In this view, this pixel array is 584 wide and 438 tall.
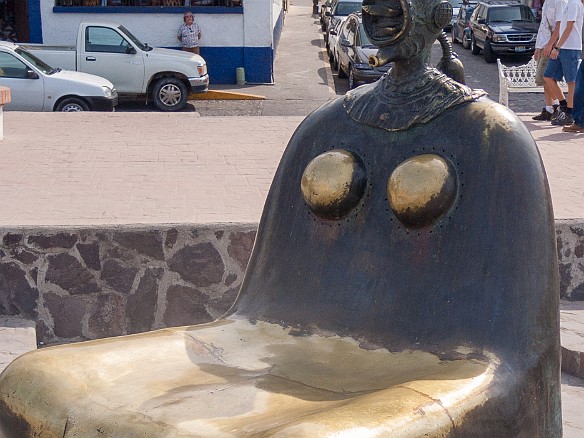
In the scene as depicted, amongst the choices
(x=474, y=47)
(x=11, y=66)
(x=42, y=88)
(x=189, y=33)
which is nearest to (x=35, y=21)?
(x=189, y=33)

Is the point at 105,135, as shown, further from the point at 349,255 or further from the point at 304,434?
the point at 304,434

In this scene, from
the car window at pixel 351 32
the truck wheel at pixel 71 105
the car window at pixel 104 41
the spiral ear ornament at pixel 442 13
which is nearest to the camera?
the spiral ear ornament at pixel 442 13

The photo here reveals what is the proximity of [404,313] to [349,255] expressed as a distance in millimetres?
234

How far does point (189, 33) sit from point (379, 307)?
15691 mm

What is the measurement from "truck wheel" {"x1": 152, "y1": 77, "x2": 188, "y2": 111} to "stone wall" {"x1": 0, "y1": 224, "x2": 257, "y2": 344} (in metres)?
10.3

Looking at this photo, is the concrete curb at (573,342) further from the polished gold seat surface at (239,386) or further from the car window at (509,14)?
the car window at (509,14)

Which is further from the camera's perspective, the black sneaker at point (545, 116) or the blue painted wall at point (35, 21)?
the blue painted wall at point (35, 21)

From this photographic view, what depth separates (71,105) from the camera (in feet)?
43.8

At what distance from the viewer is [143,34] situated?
59.2ft

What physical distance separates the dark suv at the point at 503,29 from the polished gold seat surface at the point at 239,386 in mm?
20100

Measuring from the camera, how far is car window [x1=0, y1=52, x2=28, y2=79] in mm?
13211

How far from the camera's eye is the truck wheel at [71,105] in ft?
43.7

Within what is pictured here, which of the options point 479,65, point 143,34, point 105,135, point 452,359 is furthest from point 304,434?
point 479,65

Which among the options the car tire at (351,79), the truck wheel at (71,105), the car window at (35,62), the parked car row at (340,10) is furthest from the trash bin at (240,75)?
the parked car row at (340,10)
